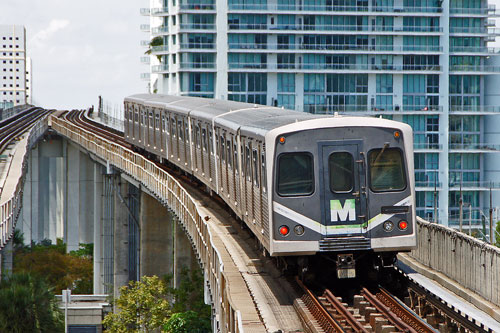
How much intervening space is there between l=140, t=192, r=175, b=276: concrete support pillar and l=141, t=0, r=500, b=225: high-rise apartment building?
29437 millimetres

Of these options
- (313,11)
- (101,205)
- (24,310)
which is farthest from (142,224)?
(313,11)

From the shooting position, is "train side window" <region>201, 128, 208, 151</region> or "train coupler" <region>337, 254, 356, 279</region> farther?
"train side window" <region>201, 128, 208, 151</region>

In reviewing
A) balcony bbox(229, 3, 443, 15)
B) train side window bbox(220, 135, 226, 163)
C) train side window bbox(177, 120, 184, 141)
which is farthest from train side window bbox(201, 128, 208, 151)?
balcony bbox(229, 3, 443, 15)

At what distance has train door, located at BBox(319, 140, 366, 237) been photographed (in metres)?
17.8

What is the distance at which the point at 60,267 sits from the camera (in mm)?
81625

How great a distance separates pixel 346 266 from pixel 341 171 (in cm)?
163

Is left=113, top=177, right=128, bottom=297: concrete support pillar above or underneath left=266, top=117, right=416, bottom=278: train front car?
underneath

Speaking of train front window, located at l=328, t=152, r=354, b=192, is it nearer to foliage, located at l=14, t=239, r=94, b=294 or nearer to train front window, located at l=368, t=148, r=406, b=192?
train front window, located at l=368, t=148, r=406, b=192

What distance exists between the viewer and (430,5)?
8712 cm

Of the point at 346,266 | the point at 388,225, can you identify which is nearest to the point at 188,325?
the point at 346,266

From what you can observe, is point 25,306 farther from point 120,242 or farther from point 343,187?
point 120,242

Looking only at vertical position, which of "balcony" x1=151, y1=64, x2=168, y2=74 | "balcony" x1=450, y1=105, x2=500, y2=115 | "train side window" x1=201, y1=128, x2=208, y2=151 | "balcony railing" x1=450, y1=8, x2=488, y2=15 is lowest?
"train side window" x1=201, y1=128, x2=208, y2=151

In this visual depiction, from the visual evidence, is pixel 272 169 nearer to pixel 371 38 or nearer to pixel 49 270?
pixel 49 270

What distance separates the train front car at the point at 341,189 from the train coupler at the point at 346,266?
2 cm
